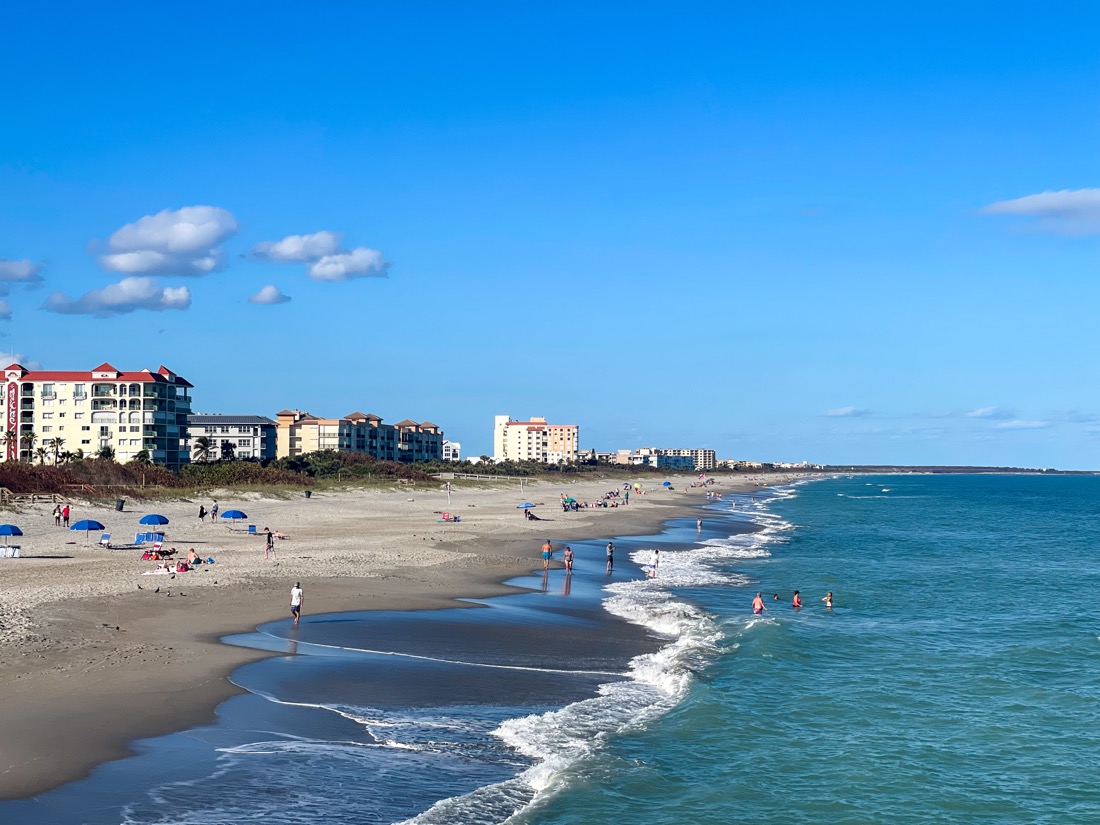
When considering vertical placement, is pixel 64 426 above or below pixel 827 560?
above

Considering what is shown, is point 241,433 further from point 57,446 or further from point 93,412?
point 57,446

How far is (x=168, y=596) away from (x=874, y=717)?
20415mm

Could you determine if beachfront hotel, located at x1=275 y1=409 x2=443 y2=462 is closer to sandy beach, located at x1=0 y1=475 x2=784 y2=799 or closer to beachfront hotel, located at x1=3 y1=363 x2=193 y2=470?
beachfront hotel, located at x1=3 y1=363 x2=193 y2=470

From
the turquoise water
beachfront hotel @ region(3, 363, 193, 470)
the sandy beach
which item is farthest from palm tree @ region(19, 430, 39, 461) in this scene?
the turquoise water

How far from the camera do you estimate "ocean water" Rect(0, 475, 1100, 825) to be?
1532 centimetres

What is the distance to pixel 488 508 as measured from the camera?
8962 cm

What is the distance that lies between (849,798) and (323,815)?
8.61m

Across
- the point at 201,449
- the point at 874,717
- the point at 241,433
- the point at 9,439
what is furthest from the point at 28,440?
the point at 874,717

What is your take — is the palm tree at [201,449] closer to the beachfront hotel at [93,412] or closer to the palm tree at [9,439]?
the beachfront hotel at [93,412]

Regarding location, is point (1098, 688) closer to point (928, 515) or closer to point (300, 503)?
point (300, 503)

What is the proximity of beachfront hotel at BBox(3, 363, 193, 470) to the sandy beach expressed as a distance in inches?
1655

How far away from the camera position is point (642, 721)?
20.6 metres

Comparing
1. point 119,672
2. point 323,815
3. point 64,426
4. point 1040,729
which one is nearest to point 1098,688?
point 1040,729

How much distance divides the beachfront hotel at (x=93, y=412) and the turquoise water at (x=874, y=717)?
83306 mm
